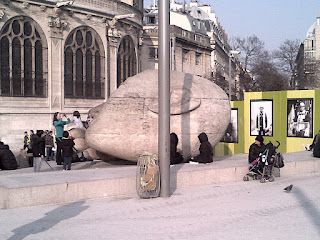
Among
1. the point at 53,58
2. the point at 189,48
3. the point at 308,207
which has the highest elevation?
the point at 189,48

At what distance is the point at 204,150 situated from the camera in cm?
1223

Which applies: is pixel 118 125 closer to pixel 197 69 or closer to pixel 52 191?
pixel 52 191

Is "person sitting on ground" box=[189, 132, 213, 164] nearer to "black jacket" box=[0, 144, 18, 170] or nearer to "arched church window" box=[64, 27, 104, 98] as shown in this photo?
"black jacket" box=[0, 144, 18, 170]

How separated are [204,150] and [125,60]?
2279 centimetres

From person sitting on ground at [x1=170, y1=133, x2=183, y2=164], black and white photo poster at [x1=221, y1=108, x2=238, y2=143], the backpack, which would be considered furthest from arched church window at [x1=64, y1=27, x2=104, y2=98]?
the backpack

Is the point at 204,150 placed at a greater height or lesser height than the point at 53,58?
lesser

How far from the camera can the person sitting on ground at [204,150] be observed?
12078mm

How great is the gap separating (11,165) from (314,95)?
1127 cm

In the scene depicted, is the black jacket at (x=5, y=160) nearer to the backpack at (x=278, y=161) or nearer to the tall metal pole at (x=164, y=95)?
the tall metal pole at (x=164, y=95)

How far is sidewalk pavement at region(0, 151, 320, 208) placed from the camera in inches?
340

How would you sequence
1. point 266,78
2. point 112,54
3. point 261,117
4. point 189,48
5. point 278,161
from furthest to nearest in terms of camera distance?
point 189,48 < point 266,78 < point 112,54 < point 261,117 < point 278,161

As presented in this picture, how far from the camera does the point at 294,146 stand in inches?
704

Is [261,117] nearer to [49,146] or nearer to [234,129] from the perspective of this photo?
[234,129]

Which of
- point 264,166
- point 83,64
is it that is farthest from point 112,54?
point 264,166
